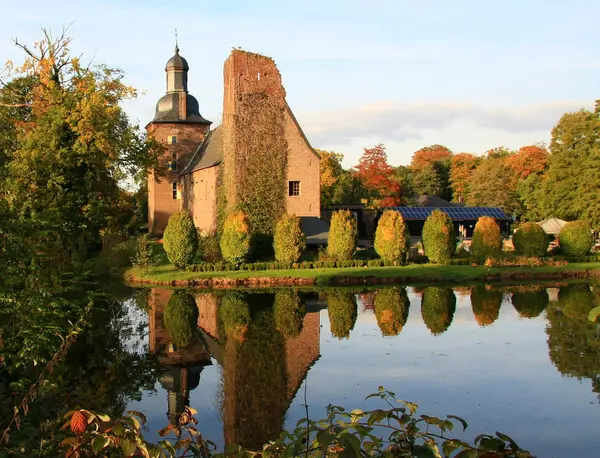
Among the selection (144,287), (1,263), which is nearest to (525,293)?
(144,287)

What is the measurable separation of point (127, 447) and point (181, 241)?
→ 29.0 m

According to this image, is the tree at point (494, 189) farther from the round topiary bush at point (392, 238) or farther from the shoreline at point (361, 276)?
the round topiary bush at point (392, 238)

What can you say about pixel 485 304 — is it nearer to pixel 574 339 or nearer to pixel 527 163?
pixel 574 339

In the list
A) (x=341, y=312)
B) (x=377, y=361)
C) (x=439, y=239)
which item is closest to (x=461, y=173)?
(x=439, y=239)

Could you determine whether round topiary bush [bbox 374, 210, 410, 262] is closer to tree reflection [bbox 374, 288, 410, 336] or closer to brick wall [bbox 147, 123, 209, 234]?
tree reflection [bbox 374, 288, 410, 336]

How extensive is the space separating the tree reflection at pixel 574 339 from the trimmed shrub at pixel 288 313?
654cm

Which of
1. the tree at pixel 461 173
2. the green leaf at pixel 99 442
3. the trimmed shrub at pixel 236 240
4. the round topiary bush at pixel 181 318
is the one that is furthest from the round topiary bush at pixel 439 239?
the tree at pixel 461 173

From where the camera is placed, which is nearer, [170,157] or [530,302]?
[530,302]

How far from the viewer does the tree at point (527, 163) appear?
215 feet

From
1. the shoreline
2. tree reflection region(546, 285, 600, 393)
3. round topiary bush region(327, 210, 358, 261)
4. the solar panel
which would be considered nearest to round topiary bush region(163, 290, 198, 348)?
the shoreline

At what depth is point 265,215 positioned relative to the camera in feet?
117

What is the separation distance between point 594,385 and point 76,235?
24.5 metres

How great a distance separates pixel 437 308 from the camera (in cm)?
2186

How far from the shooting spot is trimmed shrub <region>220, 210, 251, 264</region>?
104 ft
